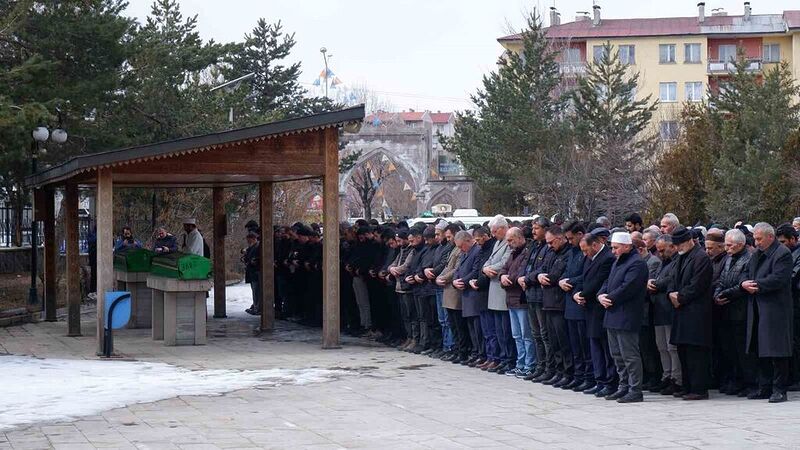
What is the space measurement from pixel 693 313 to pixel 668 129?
1965 inches

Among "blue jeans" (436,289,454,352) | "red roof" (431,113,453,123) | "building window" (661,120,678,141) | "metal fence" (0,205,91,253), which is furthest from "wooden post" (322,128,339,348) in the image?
"red roof" (431,113,453,123)

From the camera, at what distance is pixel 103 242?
59.4ft

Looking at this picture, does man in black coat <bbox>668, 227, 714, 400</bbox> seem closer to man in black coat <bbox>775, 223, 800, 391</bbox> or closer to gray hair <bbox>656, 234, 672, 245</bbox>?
gray hair <bbox>656, 234, 672, 245</bbox>

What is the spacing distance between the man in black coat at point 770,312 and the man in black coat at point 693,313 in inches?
18.2

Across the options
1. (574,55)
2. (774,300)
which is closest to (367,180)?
(574,55)

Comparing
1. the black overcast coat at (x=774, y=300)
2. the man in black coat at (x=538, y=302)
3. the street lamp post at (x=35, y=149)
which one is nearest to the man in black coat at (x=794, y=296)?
the black overcast coat at (x=774, y=300)

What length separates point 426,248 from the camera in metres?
18.1

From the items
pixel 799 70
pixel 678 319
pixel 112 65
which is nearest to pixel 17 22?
pixel 112 65

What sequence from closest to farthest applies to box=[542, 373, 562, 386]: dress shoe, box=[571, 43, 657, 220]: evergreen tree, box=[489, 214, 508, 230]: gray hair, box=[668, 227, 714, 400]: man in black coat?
box=[668, 227, 714, 400]: man in black coat, box=[542, 373, 562, 386]: dress shoe, box=[489, 214, 508, 230]: gray hair, box=[571, 43, 657, 220]: evergreen tree

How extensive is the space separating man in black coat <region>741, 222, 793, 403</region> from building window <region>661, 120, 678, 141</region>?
4537 cm

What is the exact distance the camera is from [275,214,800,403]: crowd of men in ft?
42.9

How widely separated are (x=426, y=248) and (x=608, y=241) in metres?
4.28

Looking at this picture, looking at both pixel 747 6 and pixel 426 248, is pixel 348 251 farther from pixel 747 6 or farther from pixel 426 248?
pixel 747 6

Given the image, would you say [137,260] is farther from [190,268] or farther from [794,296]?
[794,296]
